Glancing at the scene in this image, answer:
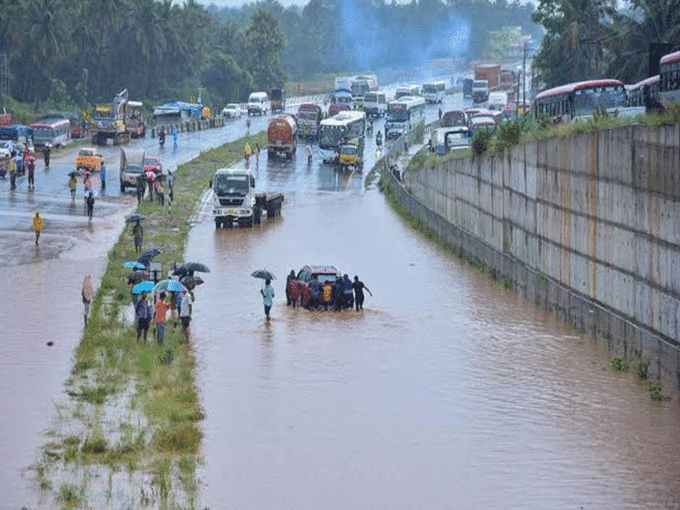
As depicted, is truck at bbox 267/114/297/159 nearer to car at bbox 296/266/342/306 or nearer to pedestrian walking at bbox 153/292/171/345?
car at bbox 296/266/342/306

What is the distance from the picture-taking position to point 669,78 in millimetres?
50375

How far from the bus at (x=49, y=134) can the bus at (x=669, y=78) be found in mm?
46812

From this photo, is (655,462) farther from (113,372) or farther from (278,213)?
(278,213)

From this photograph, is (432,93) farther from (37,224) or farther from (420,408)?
(420,408)

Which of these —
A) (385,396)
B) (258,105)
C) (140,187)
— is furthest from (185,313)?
(258,105)

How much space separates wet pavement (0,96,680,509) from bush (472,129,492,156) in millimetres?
3906

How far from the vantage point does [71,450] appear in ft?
89.2

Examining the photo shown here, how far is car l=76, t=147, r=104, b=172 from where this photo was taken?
8019cm

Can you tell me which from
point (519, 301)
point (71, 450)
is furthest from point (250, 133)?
point (71, 450)

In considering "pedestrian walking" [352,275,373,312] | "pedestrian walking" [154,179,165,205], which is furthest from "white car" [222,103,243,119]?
"pedestrian walking" [352,275,373,312]

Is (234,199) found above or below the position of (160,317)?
above

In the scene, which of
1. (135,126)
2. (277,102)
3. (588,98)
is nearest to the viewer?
(588,98)

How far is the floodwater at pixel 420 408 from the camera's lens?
2586 centimetres

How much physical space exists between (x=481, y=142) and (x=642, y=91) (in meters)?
6.12
